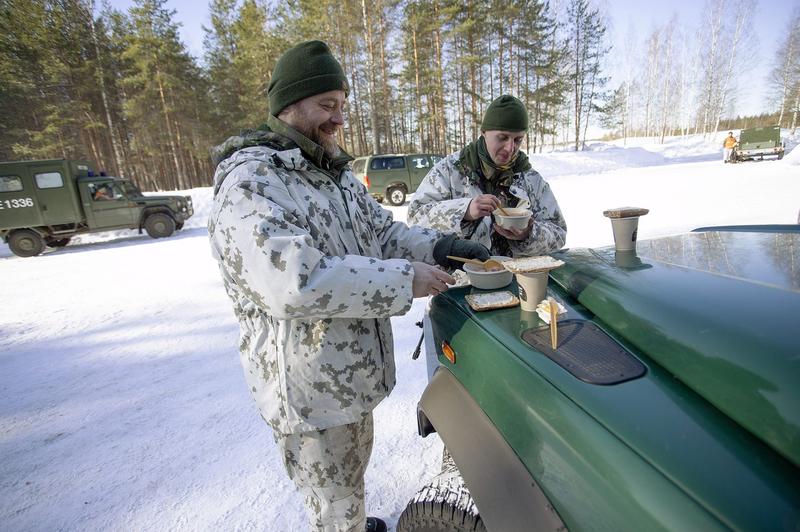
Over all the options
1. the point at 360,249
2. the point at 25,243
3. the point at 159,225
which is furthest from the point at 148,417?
the point at 25,243

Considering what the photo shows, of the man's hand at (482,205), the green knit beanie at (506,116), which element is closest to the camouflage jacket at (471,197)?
the man's hand at (482,205)

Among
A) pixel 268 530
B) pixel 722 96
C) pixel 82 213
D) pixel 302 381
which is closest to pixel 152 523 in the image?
pixel 268 530

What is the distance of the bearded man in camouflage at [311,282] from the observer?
3.69 ft

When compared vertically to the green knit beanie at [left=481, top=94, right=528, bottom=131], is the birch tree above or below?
above

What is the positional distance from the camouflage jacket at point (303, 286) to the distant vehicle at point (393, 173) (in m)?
12.9

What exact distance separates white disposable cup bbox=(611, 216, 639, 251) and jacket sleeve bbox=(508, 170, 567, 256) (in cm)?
78

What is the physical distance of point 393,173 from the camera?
14.3 m

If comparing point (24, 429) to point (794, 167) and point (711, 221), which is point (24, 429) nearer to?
point (711, 221)

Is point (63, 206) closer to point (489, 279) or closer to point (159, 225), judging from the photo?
point (159, 225)

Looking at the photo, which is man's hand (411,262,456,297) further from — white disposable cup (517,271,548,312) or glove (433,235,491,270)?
glove (433,235,491,270)

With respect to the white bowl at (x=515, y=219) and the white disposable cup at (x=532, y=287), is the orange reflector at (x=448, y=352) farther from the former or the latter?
the white bowl at (x=515, y=219)

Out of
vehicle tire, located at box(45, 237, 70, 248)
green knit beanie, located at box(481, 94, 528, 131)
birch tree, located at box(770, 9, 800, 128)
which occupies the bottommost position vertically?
vehicle tire, located at box(45, 237, 70, 248)

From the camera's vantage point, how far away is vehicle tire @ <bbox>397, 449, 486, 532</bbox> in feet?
3.74

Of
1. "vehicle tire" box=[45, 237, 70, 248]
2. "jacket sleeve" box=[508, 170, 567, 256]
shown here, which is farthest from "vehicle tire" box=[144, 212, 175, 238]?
"jacket sleeve" box=[508, 170, 567, 256]
